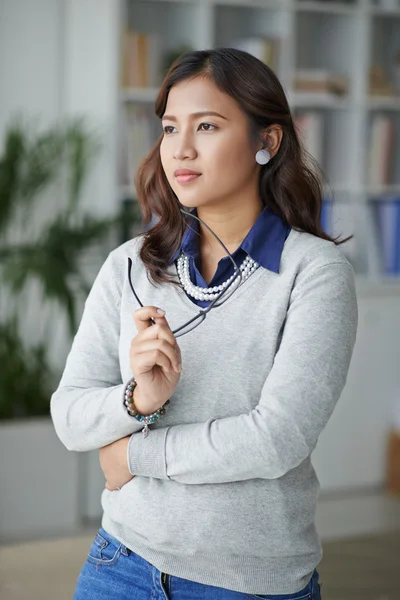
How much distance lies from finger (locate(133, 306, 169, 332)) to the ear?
13.6 inches

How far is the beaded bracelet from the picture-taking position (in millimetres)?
1270

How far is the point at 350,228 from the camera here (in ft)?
13.8

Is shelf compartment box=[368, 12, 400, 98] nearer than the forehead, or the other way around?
the forehead

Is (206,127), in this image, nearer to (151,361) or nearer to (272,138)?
(272,138)

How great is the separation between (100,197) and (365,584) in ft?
6.25

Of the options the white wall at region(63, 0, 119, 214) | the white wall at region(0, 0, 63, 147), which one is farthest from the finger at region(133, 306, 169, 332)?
the white wall at region(0, 0, 63, 147)

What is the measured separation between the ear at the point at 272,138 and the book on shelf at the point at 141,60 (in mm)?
2459

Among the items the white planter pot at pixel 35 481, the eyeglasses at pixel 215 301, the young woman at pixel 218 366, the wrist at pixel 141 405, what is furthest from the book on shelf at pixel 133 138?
the wrist at pixel 141 405

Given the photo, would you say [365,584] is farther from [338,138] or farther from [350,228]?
[338,138]

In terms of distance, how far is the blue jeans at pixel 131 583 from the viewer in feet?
4.09

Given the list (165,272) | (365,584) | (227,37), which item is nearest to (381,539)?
(365,584)

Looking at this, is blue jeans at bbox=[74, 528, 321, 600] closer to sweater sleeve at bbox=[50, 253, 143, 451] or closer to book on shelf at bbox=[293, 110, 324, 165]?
sweater sleeve at bbox=[50, 253, 143, 451]

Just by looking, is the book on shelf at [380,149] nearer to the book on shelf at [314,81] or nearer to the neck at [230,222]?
the book on shelf at [314,81]

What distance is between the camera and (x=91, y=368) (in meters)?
1.40
